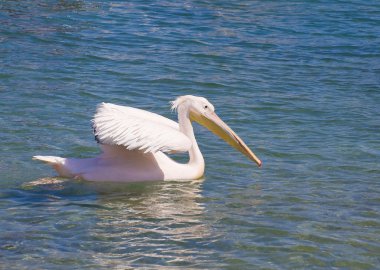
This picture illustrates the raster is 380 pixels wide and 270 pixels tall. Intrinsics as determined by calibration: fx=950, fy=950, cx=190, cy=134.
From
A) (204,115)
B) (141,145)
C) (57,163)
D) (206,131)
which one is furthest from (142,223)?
(206,131)

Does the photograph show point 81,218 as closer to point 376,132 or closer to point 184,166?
point 184,166

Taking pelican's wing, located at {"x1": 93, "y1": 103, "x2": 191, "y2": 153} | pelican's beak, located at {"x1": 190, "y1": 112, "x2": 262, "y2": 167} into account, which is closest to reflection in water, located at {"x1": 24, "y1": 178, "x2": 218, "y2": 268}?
pelican's wing, located at {"x1": 93, "y1": 103, "x2": 191, "y2": 153}

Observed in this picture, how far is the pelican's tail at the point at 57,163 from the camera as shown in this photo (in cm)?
625

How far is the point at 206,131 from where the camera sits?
7797mm

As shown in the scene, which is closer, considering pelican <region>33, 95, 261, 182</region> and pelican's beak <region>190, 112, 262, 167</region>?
pelican <region>33, 95, 261, 182</region>

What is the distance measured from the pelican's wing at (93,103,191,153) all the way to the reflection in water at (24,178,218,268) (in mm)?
321

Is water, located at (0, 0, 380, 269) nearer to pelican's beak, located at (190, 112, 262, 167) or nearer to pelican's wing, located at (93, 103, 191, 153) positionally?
pelican's beak, located at (190, 112, 262, 167)

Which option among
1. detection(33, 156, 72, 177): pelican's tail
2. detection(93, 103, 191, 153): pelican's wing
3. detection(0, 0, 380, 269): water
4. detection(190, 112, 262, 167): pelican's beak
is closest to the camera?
detection(0, 0, 380, 269): water

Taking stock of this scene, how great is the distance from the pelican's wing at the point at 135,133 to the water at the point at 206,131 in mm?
344

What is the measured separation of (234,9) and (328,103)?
16.2 feet

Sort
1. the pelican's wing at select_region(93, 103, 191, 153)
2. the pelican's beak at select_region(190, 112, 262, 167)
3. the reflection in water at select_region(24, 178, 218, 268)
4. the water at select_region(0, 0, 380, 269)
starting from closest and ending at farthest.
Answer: the reflection in water at select_region(24, 178, 218, 268)
the water at select_region(0, 0, 380, 269)
the pelican's wing at select_region(93, 103, 191, 153)
the pelican's beak at select_region(190, 112, 262, 167)

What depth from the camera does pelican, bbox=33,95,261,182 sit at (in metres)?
6.07

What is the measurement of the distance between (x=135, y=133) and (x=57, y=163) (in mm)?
616

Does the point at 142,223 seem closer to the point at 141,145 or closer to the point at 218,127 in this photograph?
the point at 141,145
